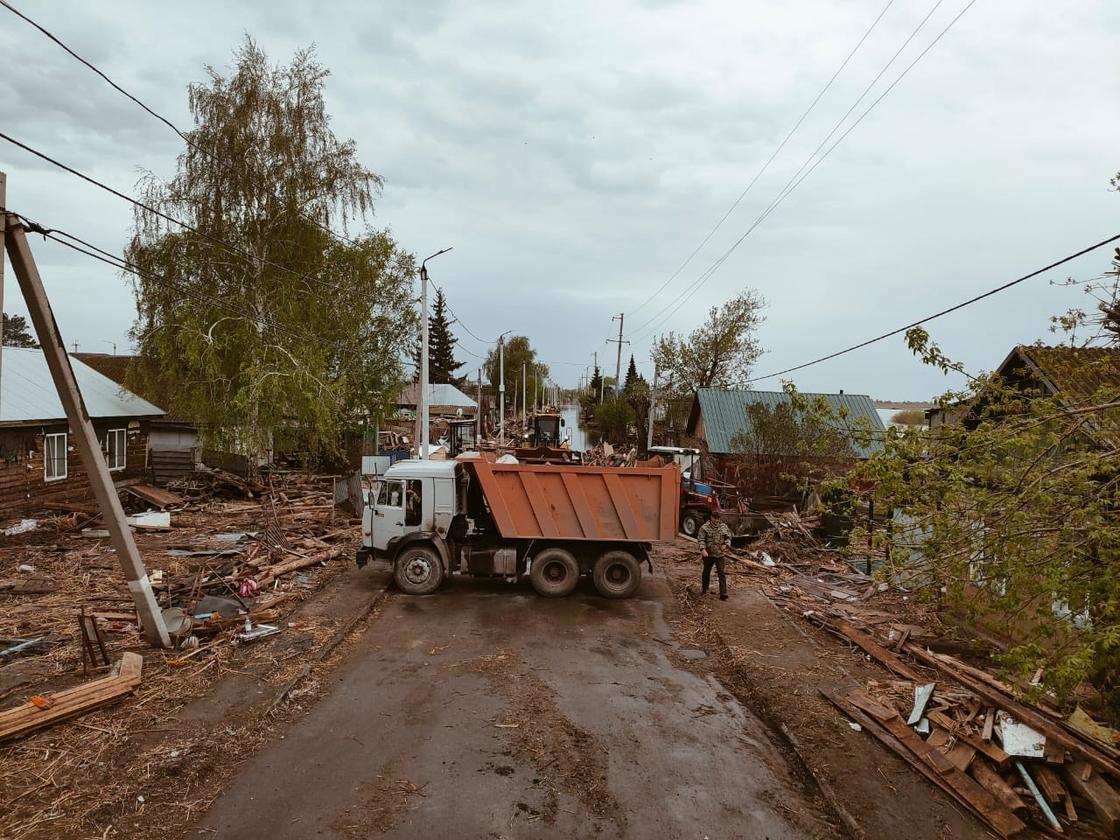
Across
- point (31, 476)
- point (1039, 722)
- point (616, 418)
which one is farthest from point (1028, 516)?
point (616, 418)

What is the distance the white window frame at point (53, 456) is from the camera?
57.0ft

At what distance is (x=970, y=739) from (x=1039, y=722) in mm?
627

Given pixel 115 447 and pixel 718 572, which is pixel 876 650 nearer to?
pixel 718 572

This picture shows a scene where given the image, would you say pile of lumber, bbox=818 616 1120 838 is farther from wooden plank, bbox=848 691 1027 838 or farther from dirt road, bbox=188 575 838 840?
dirt road, bbox=188 575 838 840

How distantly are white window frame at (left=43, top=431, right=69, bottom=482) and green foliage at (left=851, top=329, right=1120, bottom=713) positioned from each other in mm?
20488

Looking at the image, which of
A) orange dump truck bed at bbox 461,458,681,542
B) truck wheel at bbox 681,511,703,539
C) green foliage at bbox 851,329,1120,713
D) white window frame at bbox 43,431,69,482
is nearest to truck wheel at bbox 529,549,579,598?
orange dump truck bed at bbox 461,458,681,542

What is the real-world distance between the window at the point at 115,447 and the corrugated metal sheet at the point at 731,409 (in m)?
21.4

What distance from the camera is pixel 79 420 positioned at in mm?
7668

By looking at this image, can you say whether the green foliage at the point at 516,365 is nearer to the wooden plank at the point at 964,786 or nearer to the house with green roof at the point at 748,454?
the house with green roof at the point at 748,454

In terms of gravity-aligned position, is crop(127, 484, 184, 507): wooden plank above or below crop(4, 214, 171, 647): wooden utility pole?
below

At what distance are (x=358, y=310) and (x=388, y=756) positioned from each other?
21.0 m

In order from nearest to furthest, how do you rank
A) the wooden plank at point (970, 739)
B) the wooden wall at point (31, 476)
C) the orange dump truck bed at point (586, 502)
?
the wooden plank at point (970, 739)
the orange dump truck bed at point (586, 502)
the wooden wall at point (31, 476)

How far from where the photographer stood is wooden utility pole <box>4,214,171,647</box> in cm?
697

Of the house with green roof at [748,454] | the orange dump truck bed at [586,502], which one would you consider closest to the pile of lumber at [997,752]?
the orange dump truck bed at [586,502]
